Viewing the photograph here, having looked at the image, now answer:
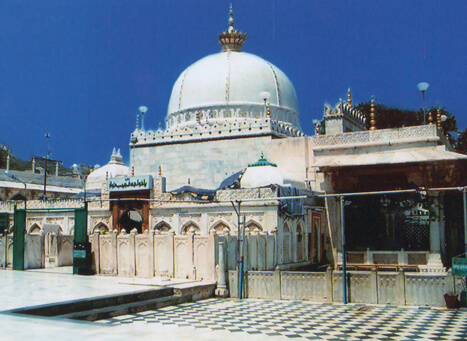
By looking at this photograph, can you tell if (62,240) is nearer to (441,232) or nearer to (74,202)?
(74,202)

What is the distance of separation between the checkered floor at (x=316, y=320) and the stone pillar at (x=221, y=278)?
1004mm

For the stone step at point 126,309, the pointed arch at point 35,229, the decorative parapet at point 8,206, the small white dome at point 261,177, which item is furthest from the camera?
the decorative parapet at point 8,206

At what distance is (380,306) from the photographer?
13398 millimetres

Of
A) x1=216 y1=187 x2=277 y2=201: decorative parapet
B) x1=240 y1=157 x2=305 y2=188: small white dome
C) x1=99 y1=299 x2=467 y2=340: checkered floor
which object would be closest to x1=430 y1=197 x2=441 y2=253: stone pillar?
x1=240 y1=157 x2=305 y2=188: small white dome

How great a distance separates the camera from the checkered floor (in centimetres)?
1018

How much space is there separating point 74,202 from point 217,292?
12060 millimetres

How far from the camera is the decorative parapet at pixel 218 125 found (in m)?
26.4

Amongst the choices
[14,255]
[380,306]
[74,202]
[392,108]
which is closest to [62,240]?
[14,255]

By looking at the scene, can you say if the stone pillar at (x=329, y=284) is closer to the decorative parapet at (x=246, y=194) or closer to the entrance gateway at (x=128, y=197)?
the decorative parapet at (x=246, y=194)

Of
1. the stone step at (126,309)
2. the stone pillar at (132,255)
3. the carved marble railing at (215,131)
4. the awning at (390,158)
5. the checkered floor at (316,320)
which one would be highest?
the carved marble railing at (215,131)

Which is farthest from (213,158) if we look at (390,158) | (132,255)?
(132,255)

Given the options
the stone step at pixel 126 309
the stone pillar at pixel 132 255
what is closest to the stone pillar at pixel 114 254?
the stone pillar at pixel 132 255

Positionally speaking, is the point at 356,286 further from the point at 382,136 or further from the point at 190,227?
the point at 382,136

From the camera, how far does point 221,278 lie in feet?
50.0
